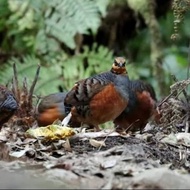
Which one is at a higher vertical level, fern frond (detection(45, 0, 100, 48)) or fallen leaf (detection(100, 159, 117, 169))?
fern frond (detection(45, 0, 100, 48))

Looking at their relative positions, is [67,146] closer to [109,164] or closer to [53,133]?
[53,133]

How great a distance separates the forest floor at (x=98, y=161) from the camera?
3314 millimetres

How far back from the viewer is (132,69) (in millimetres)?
8789

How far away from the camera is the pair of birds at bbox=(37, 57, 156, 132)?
548 centimetres

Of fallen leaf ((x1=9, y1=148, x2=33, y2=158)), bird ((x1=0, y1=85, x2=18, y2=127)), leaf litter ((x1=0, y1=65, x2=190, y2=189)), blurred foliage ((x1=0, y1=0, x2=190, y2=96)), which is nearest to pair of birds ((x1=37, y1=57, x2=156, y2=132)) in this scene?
leaf litter ((x1=0, y1=65, x2=190, y2=189))

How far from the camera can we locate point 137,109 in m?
5.98

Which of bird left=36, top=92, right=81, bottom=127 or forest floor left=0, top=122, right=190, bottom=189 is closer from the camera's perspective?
forest floor left=0, top=122, right=190, bottom=189

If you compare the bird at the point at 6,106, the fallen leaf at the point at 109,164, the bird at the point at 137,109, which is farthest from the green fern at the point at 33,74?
the fallen leaf at the point at 109,164

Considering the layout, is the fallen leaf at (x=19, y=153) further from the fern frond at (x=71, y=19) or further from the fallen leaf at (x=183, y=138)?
the fern frond at (x=71, y=19)

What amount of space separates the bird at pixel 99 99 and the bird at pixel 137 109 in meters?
0.37

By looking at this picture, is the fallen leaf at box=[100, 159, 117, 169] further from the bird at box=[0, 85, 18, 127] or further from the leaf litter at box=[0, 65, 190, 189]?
the bird at box=[0, 85, 18, 127]

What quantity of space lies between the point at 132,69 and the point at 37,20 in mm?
1342

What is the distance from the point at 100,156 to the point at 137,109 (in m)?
1.93

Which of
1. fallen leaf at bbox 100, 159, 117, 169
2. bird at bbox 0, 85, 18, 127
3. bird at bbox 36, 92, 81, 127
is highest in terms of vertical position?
bird at bbox 0, 85, 18, 127
